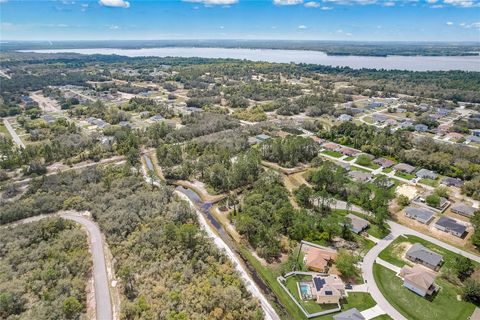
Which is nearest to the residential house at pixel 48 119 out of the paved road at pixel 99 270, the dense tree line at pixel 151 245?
the dense tree line at pixel 151 245

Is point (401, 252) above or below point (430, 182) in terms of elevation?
below

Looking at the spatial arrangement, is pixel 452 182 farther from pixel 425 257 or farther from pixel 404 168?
pixel 425 257

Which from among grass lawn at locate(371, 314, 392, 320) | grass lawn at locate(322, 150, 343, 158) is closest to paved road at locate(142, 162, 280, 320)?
grass lawn at locate(371, 314, 392, 320)

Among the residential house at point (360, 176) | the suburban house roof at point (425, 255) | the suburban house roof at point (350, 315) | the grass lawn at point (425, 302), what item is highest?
the residential house at point (360, 176)

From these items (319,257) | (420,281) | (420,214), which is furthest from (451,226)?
(319,257)

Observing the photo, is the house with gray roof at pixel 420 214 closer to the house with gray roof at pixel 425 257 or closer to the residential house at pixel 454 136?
the house with gray roof at pixel 425 257

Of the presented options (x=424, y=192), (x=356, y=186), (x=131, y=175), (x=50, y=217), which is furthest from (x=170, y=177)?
(x=424, y=192)

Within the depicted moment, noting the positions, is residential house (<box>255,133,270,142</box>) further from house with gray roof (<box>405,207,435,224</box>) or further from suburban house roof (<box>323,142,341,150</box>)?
house with gray roof (<box>405,207,435,224</box>)
